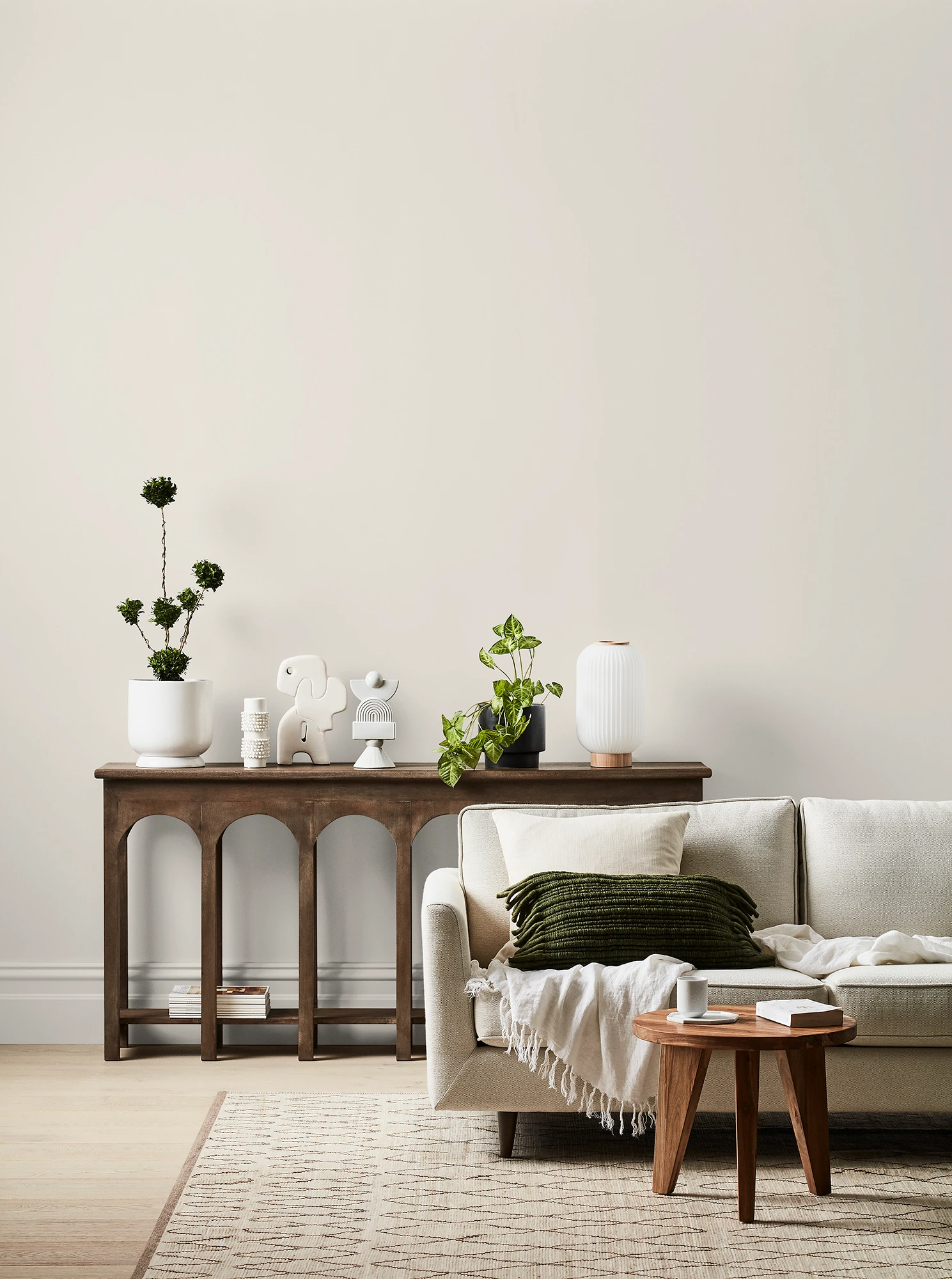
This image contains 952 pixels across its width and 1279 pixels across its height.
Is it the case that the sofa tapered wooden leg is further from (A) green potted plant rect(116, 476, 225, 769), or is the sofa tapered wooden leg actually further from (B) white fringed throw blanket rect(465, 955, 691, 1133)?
(A) green potted plant rect(116, 476, 225, 769)

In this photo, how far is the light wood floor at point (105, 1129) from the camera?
240cm

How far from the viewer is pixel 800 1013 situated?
245 centimetres

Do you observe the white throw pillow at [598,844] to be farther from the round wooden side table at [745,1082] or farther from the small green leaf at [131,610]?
the small green leaf at [131,610]

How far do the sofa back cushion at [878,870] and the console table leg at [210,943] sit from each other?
5.69 ft

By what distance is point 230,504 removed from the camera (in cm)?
405

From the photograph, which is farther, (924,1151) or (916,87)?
(916,87)

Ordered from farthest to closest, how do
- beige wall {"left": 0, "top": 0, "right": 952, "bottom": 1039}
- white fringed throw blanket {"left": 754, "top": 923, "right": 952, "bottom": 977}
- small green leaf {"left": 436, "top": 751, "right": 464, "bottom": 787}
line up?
beige wall {"left": 0, "top": 0, "right": 952, "bottom": 1039}, small green leaf {"left": 436, "top": 751, "right": 464, "bottom": 787}, white fringed throw blanket {"left": 754, "top": 923, "right": 952, "bottom": 977}

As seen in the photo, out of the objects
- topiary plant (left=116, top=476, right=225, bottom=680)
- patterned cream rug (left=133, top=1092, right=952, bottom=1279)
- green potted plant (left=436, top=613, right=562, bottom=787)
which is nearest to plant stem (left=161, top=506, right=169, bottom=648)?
topiary plant (left=116, top=476, right=225, bottom=680)

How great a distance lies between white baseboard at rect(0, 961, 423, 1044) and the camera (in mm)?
3949

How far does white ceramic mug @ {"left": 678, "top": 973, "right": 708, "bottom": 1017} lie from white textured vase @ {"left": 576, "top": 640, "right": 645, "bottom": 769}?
127cm

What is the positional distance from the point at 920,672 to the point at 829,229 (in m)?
1.48

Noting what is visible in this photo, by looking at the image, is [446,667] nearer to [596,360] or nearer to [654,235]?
[596,360]

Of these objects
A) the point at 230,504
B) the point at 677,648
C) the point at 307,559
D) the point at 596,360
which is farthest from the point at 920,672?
the point at 230,504

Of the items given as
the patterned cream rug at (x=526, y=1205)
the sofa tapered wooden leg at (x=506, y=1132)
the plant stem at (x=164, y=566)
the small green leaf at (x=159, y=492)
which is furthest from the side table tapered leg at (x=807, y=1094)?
the small green leaf at (x=159, y=492)
